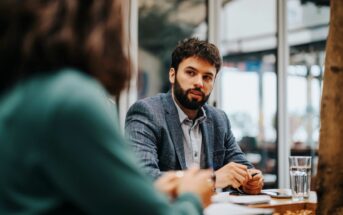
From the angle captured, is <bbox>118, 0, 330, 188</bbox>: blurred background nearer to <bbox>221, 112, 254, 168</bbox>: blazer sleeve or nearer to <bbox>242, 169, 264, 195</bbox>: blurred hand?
<bbox>221, 112, 254, 168</bbox>: blazer sleeve

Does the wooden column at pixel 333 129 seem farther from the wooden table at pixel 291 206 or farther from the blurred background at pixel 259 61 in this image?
the blurred background at pixel 259 61

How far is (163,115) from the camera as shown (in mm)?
2584

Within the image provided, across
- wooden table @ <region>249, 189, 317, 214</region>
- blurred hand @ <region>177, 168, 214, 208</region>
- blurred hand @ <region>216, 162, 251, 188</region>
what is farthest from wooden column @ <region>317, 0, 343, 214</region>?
blurred hand @ <region>216, 162, 251, 188</region>

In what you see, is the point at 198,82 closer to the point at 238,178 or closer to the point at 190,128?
the point at 190,128

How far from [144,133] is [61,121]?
69.4 inches

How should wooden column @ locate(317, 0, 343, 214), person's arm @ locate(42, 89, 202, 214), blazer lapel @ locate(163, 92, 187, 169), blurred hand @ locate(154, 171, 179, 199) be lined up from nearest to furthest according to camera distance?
person's arm @ locate(42, 89, 202, 214) < blurred hand @ locate(154, 171, 179, 199) < wooden column @ locate(317, 0, 343, 214) < blazer lapel @ locate(163, 92, 187, 169)

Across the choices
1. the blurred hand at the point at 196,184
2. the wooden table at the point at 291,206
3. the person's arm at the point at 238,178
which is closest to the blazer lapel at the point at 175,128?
the person's arm at the point at 238,178

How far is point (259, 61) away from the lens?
5.49 meters

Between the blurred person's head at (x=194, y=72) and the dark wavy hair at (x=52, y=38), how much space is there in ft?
6.42

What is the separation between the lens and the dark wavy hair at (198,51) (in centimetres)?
A: 276

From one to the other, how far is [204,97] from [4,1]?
2060mm

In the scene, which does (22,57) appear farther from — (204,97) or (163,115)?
(204,97)

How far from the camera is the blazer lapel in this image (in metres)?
2.50

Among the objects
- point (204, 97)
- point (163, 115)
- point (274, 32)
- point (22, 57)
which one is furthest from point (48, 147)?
point (274, 32)
